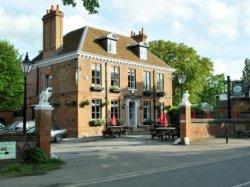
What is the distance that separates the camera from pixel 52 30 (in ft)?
131

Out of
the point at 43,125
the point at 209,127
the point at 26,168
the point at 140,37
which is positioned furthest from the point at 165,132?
the point at 140,37

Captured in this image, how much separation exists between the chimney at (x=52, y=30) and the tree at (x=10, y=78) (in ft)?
29.1

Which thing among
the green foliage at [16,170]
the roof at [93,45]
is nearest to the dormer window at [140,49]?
the roof at [93,45]

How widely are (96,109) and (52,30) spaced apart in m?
8.23

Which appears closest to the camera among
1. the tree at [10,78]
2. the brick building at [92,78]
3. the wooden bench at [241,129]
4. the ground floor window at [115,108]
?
the wooden bench at [241,129]

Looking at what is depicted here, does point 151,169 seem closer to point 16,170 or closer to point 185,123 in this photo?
point 16,170

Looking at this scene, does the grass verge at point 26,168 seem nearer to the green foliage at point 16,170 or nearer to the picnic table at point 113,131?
the green foliage at point 16,170

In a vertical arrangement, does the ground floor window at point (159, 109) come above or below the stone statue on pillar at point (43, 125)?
above

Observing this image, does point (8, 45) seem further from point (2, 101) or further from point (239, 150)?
point (239, 150)

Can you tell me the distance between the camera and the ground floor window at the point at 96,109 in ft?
126

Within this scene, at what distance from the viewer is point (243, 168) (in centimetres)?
1470

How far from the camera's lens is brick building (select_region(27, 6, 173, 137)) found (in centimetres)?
3753

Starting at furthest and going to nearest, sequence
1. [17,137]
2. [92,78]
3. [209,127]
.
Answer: [92,78] < [209,127] < [17,137]

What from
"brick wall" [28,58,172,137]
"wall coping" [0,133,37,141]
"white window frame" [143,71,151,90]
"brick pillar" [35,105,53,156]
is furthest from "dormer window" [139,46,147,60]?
"wall coping" [0,133,37,141]
